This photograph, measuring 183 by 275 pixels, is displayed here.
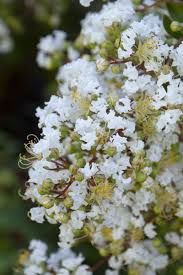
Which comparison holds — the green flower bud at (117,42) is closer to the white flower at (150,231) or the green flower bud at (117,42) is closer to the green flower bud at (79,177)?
the green flower bud at (79,177)

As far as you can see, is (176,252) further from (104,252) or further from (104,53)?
(104,53)

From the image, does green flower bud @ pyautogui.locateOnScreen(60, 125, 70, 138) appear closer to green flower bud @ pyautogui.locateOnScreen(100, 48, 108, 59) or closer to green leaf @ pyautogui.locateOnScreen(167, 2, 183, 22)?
green flower bud @ pyautogui.locateOnScreen(100, 48, 108, 59)

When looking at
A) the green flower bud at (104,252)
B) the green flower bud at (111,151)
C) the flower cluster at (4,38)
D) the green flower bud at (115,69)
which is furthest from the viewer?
the flower cluster at (4,38)

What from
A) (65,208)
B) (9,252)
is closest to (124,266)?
(65,208)

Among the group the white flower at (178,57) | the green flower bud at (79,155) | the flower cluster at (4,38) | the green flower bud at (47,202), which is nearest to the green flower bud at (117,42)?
the white flower at (178,57)

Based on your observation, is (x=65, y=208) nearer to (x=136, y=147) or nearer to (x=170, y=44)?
(x=136, y=147)

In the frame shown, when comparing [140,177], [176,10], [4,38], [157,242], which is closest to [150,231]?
[157,242]

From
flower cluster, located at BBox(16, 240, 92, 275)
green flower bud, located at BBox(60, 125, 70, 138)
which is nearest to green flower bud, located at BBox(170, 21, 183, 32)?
green flower bud, located at BBox(60, 125, 70, 138)
